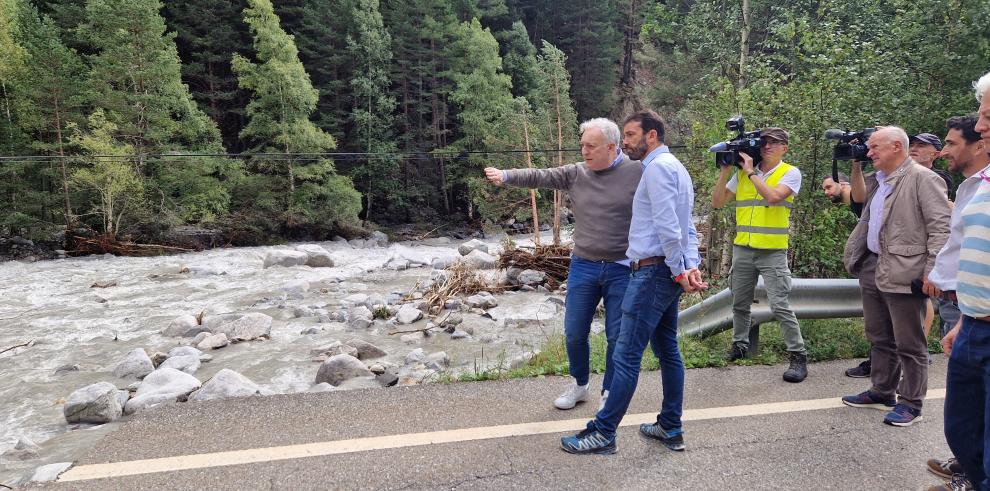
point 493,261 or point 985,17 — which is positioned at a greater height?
point 985,17

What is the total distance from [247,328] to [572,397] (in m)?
7.01

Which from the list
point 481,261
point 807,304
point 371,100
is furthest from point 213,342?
point 371,100

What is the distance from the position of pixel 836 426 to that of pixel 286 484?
11.1ft

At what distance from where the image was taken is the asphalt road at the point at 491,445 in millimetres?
3012

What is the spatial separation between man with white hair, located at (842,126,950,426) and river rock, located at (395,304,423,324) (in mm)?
7514

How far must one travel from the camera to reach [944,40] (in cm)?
812

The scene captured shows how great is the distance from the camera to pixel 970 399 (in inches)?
101

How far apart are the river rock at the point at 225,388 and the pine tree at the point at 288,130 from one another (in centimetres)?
2197

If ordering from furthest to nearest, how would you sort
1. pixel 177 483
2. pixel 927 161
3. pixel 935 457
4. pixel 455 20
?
pixel 455 20
pixel 927 161
pixel 935 457
pixel 177 483

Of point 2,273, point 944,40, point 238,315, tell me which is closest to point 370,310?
point 238,315

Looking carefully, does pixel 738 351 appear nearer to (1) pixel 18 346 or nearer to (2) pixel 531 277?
(2) pixel 531 277

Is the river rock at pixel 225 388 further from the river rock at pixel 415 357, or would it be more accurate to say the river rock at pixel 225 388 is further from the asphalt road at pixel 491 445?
the river rock at pixel 415 357

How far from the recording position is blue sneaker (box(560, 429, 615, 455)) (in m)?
3.29

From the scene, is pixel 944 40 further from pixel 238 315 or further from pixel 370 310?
pixel 238 315
